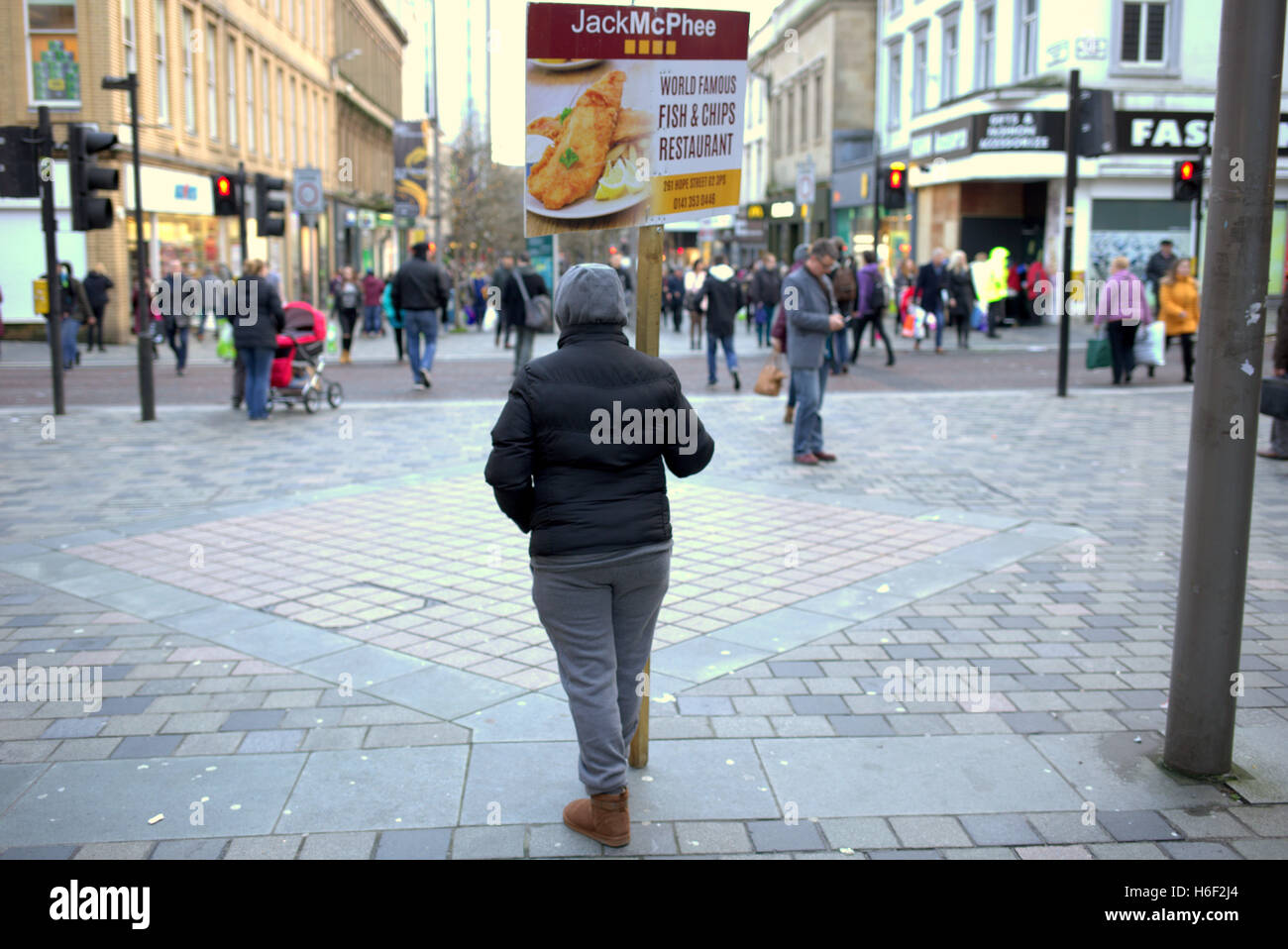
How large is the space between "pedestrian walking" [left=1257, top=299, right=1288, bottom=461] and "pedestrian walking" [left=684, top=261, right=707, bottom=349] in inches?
528

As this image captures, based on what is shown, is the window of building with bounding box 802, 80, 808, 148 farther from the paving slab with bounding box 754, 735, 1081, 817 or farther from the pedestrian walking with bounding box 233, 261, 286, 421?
the paving slab with bounding box 754, 735, 1081, 817

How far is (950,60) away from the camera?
34781mm

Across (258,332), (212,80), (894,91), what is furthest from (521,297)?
(894,91)

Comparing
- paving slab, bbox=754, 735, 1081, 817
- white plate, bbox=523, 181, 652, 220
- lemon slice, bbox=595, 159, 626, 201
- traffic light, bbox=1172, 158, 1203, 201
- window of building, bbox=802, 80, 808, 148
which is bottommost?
paving slab, bbox=754, 735, 1081, 817

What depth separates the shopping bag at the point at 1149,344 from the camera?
57.2 ft

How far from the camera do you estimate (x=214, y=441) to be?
12.1m

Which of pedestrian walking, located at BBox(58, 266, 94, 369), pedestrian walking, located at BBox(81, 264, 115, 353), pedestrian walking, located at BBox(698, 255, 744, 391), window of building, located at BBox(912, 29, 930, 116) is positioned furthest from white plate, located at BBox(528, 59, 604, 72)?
window of building, located at BBox(912, 29, 930, 116)

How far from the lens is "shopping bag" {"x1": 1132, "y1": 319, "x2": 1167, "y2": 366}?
17.4m

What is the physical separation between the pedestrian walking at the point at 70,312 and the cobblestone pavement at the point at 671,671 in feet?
38.4

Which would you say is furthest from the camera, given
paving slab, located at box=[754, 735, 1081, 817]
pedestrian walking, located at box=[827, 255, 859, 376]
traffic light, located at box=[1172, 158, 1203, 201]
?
traffic light, located at box=[1172, 158, 1203, 201]

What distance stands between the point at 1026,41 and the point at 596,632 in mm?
30682

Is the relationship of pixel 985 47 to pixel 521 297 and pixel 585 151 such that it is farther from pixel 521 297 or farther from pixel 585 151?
pixel 585 151

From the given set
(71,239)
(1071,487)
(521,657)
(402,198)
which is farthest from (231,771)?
(402,198)

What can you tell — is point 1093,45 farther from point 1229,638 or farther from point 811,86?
point 1229,638
